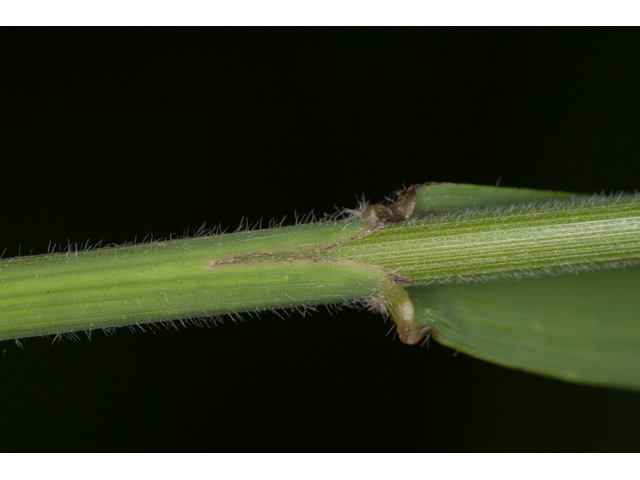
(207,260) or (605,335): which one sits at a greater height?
(207,260)

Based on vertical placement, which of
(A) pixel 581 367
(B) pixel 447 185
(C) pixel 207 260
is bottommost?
(A) pixel 581 367

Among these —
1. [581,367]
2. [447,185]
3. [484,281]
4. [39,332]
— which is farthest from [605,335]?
[39,332]

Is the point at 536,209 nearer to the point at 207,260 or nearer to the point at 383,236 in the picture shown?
the point at 383,236

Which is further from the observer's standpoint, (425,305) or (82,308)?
(425,305)

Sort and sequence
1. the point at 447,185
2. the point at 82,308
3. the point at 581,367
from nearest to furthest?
the point at 82,308, the point at 447,185, the point at 581,367

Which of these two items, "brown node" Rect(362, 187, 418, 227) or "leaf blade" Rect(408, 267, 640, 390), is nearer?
"brown node" Rect(362, 187, 418, 227)

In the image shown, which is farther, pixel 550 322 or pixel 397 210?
pixel 550 322

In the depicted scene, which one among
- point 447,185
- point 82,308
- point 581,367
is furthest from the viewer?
point 581,367

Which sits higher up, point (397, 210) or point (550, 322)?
point (397, 210)

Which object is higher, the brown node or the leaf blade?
the brown node

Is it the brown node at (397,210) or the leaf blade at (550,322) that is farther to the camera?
the leaf blade at (550,322)

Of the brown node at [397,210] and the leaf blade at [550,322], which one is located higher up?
the brown node at [397,210]
